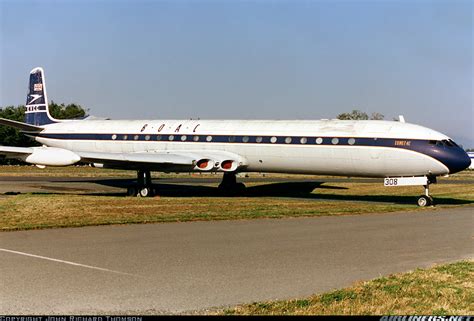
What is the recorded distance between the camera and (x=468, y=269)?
10039 millimetres

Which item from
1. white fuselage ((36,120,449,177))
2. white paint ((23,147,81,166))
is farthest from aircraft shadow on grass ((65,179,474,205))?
white paint ((23,147,81,166))

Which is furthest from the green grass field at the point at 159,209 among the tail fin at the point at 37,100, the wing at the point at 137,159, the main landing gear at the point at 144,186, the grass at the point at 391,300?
the tail fin at the point at 37,100

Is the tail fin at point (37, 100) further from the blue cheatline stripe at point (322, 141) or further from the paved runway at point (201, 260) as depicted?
the paved runway at point (201, 260)

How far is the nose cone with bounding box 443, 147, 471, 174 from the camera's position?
2331cm

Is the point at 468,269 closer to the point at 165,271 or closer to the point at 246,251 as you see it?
the point at 246,251

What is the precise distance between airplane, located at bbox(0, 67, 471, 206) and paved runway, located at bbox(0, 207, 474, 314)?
6625mm

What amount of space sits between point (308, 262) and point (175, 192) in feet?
69.7

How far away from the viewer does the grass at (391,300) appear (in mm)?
7266

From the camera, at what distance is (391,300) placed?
25.7 ft

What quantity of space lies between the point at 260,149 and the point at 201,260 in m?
16.7

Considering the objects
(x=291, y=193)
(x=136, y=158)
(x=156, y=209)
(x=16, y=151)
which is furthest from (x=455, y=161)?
(x=16, y=151)

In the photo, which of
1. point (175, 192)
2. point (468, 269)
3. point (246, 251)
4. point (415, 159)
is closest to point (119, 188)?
point (175, 192)

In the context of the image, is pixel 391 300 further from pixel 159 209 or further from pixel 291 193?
pixel 291 193

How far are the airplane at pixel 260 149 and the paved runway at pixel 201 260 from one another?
21.7 ft
